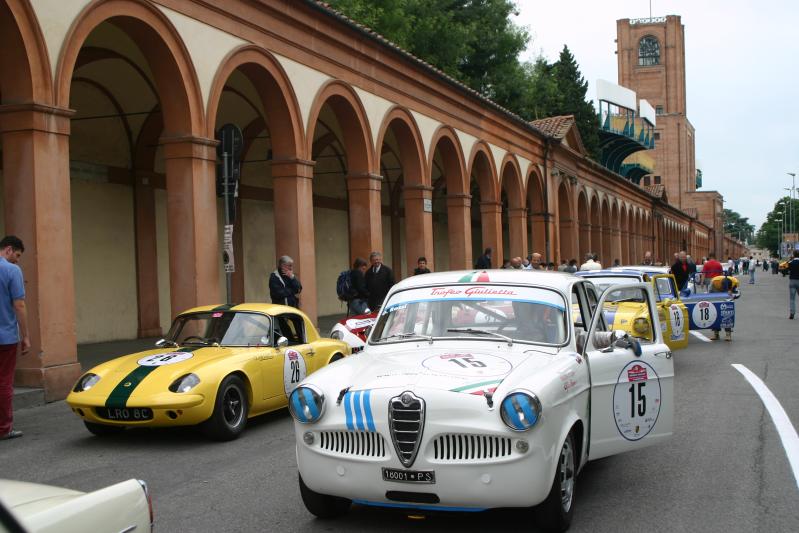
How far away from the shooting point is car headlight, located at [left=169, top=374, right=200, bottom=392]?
7523 mm

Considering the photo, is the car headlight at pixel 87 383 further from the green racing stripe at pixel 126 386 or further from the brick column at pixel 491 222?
the brick column at pixel 491 222

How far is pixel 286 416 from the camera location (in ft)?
30.3

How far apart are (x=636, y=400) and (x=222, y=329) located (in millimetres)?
4583

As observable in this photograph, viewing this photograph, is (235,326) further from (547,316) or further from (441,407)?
(441,407)

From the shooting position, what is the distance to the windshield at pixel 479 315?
18.9 ft

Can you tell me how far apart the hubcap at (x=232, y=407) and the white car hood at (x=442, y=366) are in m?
2.62

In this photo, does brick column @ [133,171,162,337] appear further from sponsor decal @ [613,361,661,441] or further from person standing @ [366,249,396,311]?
sponsor decal @ [613,361,661,441]

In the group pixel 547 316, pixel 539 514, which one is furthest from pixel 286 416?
pixel 539 514

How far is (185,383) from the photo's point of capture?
24.9 feet

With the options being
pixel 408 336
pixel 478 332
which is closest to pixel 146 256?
pixel 408 336

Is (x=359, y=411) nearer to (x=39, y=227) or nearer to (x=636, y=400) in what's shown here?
(x=636, y=400)

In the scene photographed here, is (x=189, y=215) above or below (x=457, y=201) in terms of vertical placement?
below

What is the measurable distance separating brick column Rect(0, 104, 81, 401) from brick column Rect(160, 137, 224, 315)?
2853 mm

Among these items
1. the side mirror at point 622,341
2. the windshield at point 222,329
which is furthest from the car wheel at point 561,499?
Answer: the windshield at point 222,329
